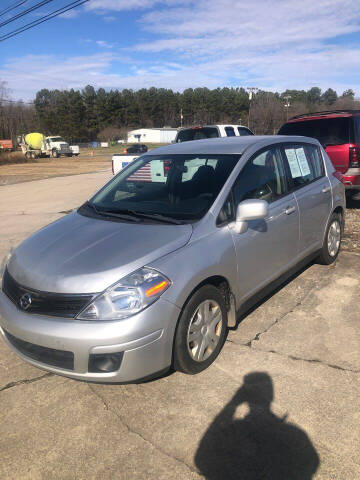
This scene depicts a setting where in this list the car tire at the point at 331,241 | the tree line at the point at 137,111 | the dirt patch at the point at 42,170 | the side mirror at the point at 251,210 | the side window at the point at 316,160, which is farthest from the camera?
the tree line at the point at 137,111

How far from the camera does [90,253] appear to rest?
278 cm

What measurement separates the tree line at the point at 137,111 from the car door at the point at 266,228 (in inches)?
2952

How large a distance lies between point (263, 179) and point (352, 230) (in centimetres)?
389

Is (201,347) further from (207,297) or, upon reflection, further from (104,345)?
(104,345)

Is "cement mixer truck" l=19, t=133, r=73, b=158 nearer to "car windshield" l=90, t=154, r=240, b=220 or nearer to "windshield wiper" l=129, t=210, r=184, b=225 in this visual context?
"car windshield" l=90, t=154, r=240, b=220

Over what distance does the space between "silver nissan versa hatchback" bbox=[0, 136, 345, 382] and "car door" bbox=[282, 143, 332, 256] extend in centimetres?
3

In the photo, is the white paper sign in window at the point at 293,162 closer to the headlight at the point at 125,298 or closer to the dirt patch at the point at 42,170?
the headlight at the point at 125,298

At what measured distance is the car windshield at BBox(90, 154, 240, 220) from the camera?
10.8 ft

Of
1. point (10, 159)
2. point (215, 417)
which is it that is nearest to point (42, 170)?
point (10, 159)

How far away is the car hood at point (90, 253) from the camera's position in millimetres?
2543

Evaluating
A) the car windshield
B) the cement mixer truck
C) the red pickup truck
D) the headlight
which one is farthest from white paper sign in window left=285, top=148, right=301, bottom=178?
the cement mixer truck

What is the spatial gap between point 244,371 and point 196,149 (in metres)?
2.14

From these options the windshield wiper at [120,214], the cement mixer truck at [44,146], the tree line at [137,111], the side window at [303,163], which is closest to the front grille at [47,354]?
the windshield wiper at [120,214]

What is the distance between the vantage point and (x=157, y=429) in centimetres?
245
